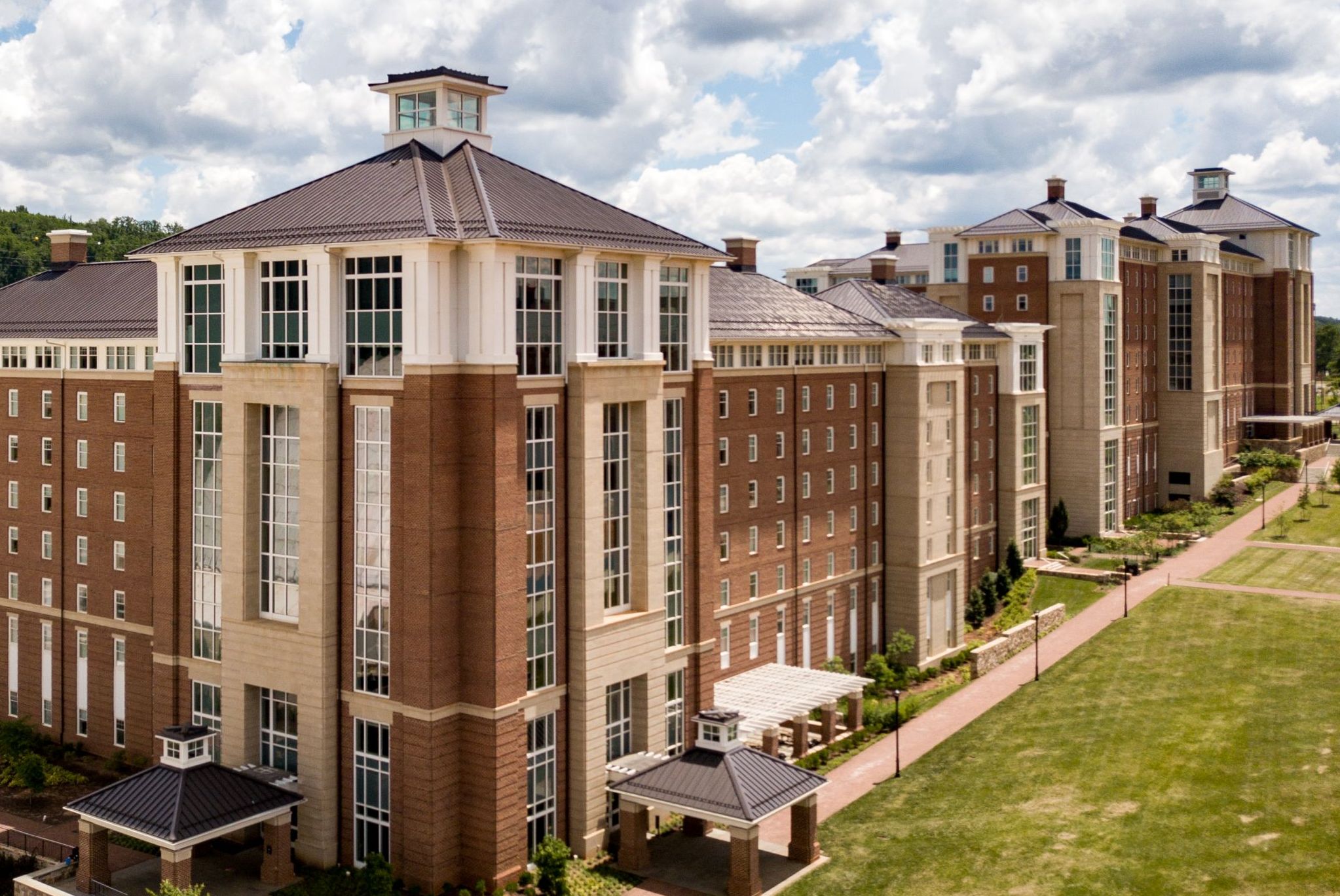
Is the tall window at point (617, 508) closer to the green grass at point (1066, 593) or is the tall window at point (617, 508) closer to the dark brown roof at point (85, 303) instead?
the dark brown roof at point (85, 303)

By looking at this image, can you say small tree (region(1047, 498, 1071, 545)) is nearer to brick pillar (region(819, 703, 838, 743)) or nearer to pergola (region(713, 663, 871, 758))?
pergola (region(713, 663, 871, 758))

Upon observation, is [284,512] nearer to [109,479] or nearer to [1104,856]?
[109,479]

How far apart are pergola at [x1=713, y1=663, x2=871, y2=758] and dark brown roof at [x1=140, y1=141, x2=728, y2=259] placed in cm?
2017

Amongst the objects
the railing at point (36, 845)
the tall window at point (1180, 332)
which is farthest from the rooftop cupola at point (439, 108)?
the tall window at point (1180, 332)

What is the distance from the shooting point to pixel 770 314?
69625 millimetres

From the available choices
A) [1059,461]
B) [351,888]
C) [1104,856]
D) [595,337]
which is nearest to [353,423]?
[595,337]

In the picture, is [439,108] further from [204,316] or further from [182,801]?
[182,801]

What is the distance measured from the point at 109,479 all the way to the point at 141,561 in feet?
14.5

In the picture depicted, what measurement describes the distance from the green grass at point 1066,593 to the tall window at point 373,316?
5253cm

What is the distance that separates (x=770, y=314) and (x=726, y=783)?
29.6 m

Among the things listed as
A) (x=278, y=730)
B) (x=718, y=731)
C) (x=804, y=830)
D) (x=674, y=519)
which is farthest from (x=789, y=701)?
(x=278, y=730)

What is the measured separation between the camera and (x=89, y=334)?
63219 mm

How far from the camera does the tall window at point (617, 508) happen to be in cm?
4969

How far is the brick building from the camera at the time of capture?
45.0 metres
